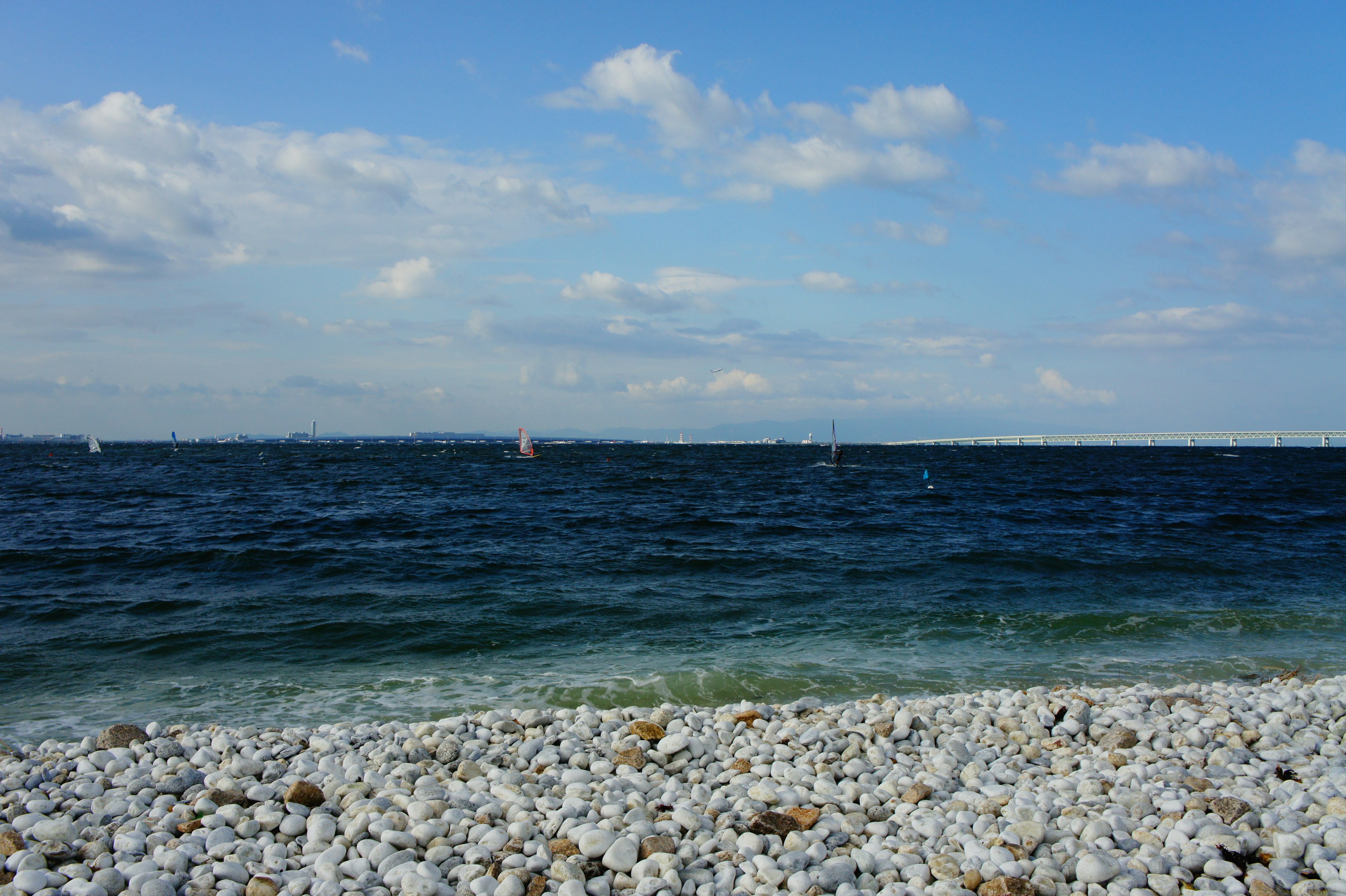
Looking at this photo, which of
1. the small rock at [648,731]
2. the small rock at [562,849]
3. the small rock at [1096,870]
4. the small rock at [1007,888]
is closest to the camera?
the small rock at [1007,888]

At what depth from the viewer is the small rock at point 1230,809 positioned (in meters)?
5.17

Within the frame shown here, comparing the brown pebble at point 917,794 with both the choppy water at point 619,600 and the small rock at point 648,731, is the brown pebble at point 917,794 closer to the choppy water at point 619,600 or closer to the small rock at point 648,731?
the small rock at point 648,731

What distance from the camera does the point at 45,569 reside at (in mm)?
17719

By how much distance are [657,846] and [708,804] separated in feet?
2.98

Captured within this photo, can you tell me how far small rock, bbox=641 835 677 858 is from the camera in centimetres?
484

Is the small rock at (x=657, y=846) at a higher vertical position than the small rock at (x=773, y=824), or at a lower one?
higher

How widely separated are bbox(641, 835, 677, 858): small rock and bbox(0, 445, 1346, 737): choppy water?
445cm

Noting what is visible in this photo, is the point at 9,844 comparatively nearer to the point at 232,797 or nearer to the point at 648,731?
the point at 232,797

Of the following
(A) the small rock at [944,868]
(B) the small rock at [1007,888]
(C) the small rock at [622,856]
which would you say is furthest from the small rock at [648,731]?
(B) the small rock at [1007,888]

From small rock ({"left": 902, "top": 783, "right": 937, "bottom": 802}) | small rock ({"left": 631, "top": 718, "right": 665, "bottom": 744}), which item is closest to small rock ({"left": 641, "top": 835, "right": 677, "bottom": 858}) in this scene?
small rock ({"left": 902, "top": 783, "right": 937, "bottom": 802})

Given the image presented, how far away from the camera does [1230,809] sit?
5238mm

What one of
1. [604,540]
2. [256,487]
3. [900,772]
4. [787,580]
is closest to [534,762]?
[900,772]

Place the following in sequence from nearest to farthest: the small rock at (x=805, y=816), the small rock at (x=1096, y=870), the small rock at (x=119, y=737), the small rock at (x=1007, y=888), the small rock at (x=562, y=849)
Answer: the small rock at (x=1007, y=888), the small rock at (x=1096, y=870), the small rock at (x=562, y=849), the small rock at (x=805, y=816), the small rock at (x=119, y=737)

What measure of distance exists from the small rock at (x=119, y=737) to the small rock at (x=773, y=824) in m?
5.59
